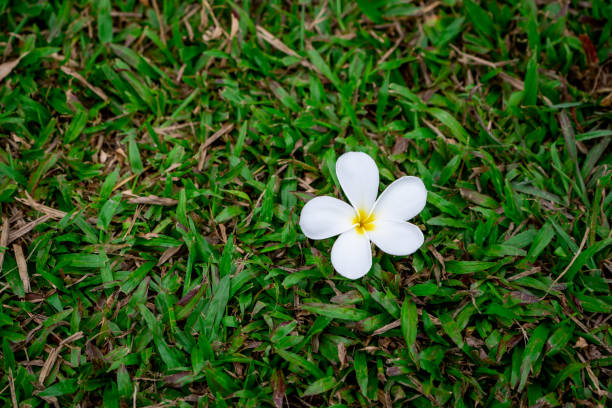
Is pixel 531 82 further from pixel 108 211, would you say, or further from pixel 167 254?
pixel 108 211

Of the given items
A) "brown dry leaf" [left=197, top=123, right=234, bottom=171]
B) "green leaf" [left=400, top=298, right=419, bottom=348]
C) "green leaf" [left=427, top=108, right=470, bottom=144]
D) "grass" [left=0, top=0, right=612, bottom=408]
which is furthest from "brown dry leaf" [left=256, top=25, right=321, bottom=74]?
"green leaf" [left=400, top=298, right=419, bottom=348]

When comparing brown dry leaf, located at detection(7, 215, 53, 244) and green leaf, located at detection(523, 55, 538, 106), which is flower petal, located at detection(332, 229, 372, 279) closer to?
green leaf, located at detection(523, 55, 538, 106)

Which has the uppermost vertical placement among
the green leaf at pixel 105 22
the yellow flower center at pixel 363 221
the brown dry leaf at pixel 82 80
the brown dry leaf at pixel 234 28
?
the green leaf at pixel 105 22

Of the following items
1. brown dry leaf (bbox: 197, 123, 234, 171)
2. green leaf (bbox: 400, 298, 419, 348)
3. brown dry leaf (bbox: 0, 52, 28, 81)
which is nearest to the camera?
green leaf (bbox: 400, 298, 419, 348)

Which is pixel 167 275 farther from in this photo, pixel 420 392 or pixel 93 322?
pixel 420 392

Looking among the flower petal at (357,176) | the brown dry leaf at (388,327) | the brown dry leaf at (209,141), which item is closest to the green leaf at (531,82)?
the flower petal at (357,176)

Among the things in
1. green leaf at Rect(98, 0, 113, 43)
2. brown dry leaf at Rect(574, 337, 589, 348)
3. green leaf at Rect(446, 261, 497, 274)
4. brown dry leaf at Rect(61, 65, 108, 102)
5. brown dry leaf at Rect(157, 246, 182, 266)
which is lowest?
brown dry leaf at Rect(574, 337, 589, 348)

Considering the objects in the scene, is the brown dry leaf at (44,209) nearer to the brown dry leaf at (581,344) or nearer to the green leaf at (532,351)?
the green leaf at (532,351)
